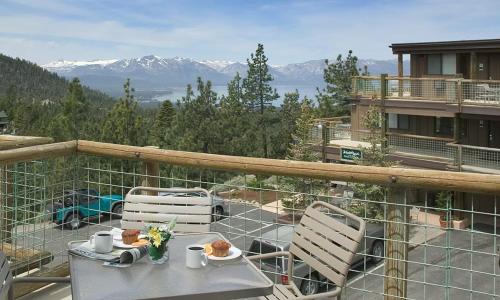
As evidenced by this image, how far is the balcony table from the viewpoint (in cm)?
208

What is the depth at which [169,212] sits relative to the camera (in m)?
3.18

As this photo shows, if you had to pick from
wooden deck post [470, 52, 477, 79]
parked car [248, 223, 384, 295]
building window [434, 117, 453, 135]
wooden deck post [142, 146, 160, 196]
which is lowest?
parked car [248, 223, 384, 295]

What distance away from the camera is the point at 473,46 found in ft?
70.3

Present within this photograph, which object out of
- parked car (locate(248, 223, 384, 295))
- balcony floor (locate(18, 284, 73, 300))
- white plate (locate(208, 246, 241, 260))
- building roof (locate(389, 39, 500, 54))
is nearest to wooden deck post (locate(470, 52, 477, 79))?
building roof (locate(389, 39, 500, 54))

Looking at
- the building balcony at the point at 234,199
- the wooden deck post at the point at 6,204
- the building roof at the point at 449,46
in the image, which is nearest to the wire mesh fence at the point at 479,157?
the building roof at the point at 449,46

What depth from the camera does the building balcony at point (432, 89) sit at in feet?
65.7

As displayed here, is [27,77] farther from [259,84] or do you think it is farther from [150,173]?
[150,173]

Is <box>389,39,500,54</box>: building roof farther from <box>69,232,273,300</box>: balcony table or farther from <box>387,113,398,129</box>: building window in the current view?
<box>69,232,273,300</box>: balcony table

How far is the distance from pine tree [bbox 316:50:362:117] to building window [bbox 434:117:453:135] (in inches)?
437

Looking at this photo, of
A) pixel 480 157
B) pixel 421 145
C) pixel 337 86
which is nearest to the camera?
pixel 480 157

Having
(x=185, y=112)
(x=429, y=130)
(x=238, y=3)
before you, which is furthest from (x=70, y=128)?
(x=238, y=3)

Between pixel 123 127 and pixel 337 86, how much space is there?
616 inches

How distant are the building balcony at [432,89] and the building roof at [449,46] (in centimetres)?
134

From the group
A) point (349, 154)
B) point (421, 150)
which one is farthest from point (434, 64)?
point (349, 154)
